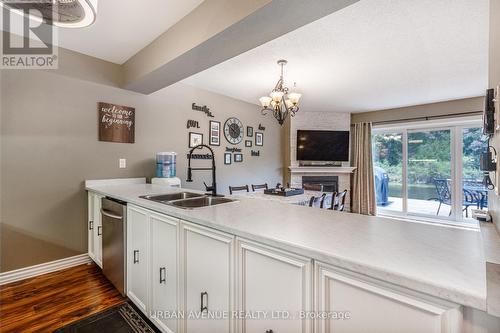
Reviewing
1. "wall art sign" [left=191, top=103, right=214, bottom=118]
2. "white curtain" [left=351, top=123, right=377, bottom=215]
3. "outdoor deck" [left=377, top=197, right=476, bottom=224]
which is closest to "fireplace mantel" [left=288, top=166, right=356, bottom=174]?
"white curtain" [left=351, top=123, right=377, bottom=215]

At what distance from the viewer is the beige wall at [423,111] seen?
435cm

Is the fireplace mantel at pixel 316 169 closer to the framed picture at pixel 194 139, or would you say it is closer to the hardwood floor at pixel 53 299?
the framed picture at pixel 194 139

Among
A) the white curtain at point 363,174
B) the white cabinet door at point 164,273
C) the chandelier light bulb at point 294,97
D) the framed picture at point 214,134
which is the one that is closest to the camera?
the white cabinet door at point 164,273

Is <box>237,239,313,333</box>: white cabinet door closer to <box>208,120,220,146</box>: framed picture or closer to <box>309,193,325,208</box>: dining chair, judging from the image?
<box>309,193,325,208</box>: dining chair

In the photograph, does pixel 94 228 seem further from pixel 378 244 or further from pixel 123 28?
pixel 378 244

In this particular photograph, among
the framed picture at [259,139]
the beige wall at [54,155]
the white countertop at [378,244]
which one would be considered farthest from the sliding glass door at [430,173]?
the beige wall at [54,155]

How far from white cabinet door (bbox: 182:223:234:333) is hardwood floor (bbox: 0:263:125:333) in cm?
107

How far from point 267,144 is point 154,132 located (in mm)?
2583

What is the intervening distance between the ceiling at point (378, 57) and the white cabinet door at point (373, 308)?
206cm

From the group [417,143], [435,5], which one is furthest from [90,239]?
[417,143]

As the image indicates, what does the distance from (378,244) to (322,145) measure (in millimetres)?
4894

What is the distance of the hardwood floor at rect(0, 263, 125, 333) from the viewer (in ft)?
5.70

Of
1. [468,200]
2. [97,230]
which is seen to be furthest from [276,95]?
[468,200]

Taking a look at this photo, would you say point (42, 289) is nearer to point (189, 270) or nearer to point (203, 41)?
point (189, 270)
